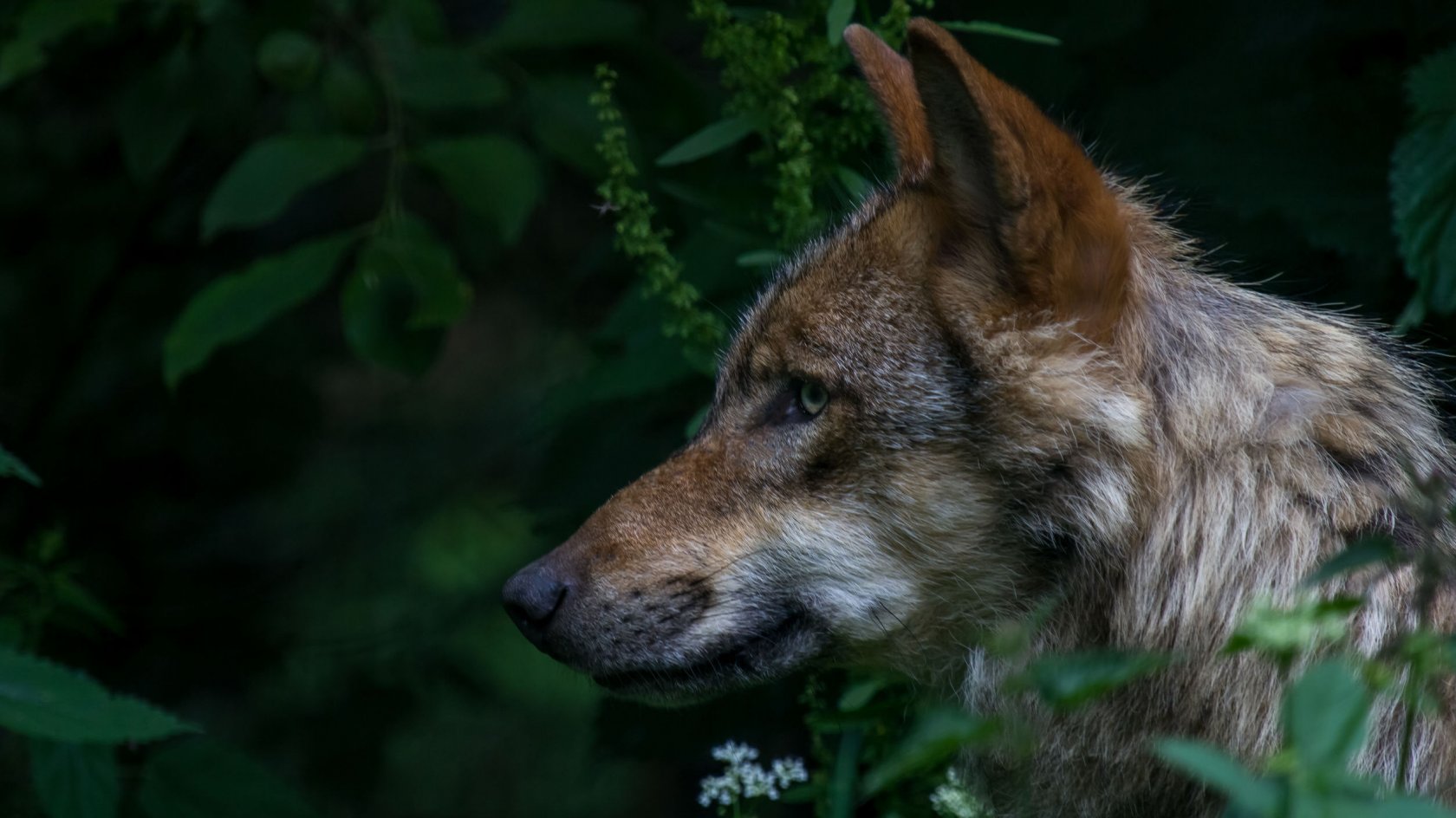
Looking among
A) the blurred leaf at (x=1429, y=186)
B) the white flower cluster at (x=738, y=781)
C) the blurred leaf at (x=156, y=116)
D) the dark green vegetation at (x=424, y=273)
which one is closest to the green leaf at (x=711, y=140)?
the dark green vegetation at (x=424, y=273)

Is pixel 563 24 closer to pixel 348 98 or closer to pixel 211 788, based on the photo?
pixel 348 98

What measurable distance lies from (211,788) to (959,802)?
1827 mm

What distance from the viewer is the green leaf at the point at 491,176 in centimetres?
377

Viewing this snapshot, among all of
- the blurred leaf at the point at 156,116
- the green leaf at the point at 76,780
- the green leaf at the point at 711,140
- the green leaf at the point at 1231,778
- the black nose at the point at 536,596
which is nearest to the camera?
the green leaf at the point at 1231,778

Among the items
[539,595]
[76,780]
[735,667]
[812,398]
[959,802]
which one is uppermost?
[812,398]

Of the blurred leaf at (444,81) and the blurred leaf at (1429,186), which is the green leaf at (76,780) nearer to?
the blurred leaf at (444,81)

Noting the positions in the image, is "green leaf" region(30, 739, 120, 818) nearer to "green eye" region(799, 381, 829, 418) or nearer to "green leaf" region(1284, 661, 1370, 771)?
"green eye" region(799, 381, 829, 418)

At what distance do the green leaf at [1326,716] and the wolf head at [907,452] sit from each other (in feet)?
3.92

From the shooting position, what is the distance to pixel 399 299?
3.81 m

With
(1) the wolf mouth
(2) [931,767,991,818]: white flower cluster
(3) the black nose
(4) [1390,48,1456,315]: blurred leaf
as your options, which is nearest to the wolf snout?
(3) the black nose

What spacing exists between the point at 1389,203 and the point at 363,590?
474 centimetres

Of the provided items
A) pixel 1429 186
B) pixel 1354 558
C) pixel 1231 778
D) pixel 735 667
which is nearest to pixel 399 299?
pixel 735 667

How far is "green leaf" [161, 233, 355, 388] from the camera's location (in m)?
3.58

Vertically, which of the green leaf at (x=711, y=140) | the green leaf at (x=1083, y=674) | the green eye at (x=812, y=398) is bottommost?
the green eye at (x=812, y=398)
